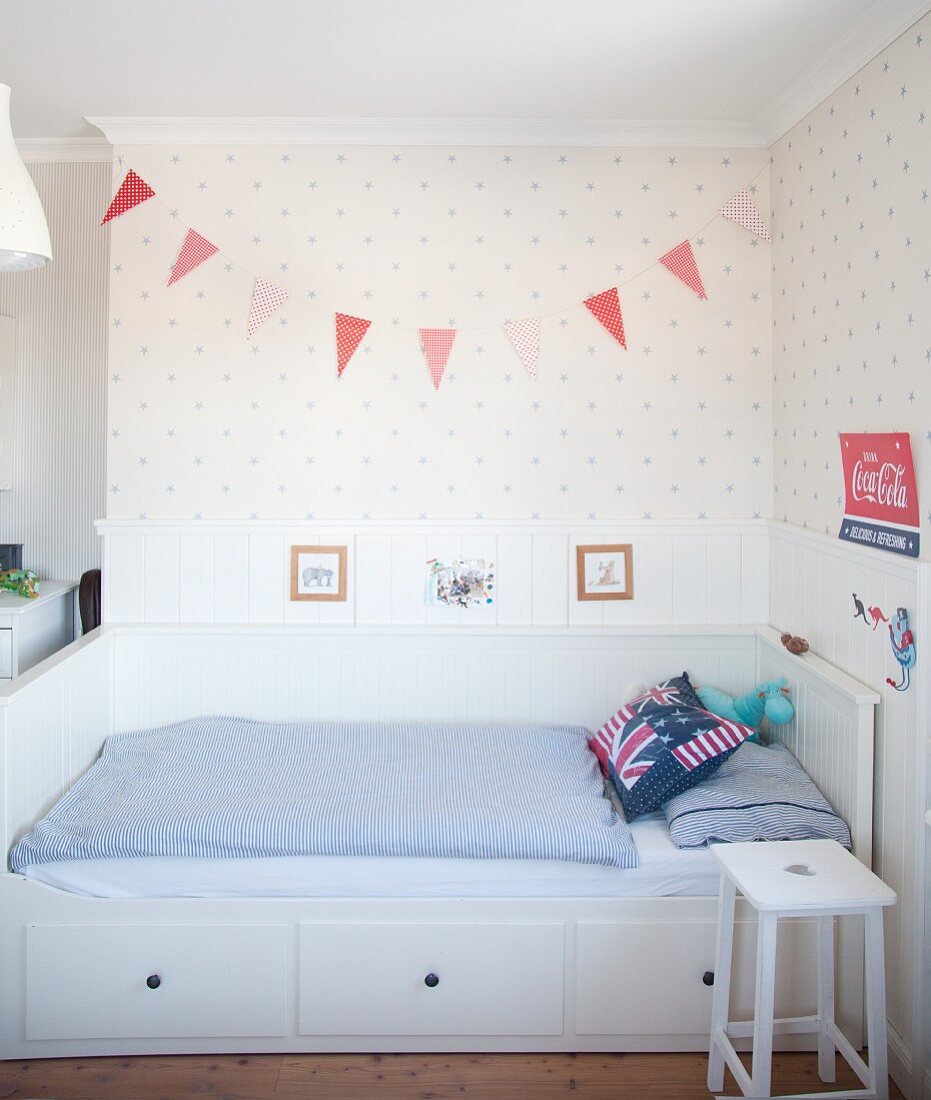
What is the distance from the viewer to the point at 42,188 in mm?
3568

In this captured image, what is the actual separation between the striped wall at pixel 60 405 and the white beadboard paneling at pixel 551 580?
1669mm

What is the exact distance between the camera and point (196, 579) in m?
3.22

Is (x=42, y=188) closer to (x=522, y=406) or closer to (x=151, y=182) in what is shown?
(x=151, y=182)

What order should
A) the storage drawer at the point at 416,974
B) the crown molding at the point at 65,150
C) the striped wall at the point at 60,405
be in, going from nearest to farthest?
the storage drawer at the point at 416,974, the crown molding at the point at 65,150, the striped wall at the point at 60,405

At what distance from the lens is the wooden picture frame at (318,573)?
3.21 m

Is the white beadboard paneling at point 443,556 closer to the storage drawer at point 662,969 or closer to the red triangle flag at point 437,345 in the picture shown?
the red triangle flag at point 437,345

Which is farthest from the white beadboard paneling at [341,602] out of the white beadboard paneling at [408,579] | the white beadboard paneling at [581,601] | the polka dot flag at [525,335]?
the polka dot flag at [525,335]

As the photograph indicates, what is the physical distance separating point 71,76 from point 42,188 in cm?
93

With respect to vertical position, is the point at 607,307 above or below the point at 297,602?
above

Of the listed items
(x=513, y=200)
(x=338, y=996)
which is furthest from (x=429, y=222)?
(x=338, y=996)

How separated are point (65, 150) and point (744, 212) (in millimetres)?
2254

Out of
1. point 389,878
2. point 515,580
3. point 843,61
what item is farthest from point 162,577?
point 843,61

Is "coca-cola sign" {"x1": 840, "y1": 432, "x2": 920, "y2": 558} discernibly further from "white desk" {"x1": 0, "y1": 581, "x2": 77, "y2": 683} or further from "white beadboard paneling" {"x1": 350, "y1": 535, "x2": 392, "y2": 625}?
Result: "white desk" {"x1": 0, "y1": 581, "x2": 77, "y2": 683}

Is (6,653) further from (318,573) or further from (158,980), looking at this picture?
(158,980)
